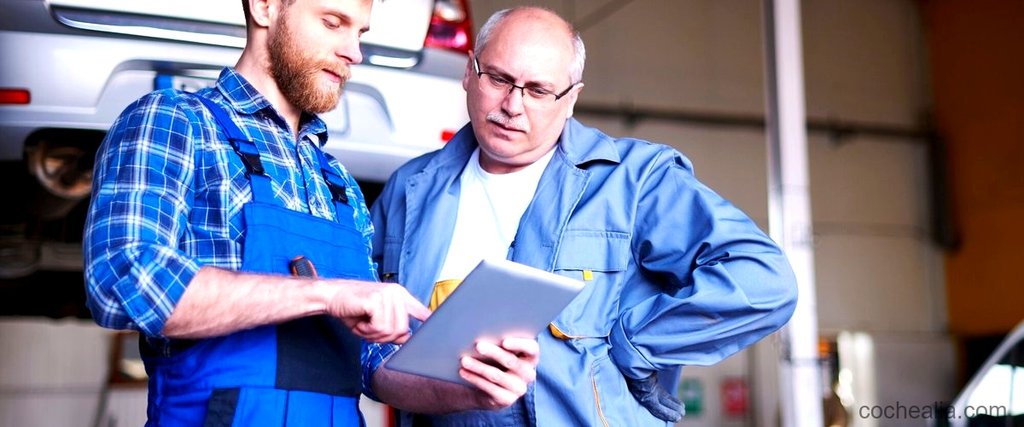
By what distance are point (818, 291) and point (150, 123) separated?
8979mm

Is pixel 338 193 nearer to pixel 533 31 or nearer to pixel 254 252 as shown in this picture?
pixel 254 252

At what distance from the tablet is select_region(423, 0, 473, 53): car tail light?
1.51 meters

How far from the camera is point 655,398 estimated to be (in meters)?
1.92

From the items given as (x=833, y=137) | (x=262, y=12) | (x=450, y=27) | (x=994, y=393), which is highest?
(x=833, y=137)

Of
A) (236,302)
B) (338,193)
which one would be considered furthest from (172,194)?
(338,193)

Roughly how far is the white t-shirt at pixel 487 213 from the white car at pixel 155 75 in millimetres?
676

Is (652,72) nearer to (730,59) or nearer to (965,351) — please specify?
(730,59)

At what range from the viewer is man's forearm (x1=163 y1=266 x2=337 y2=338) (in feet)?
4.27

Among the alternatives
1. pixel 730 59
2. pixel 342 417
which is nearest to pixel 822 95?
pixel 730 59

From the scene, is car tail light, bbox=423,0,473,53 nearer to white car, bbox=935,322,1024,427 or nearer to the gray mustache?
the gray mustache

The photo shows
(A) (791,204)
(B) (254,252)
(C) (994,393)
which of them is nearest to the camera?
(B) (254,252)

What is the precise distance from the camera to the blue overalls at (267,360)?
4.60ft

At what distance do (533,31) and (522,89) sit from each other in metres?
0.12

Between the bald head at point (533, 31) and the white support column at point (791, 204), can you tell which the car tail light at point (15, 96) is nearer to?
the bald head at point (533, 31)
